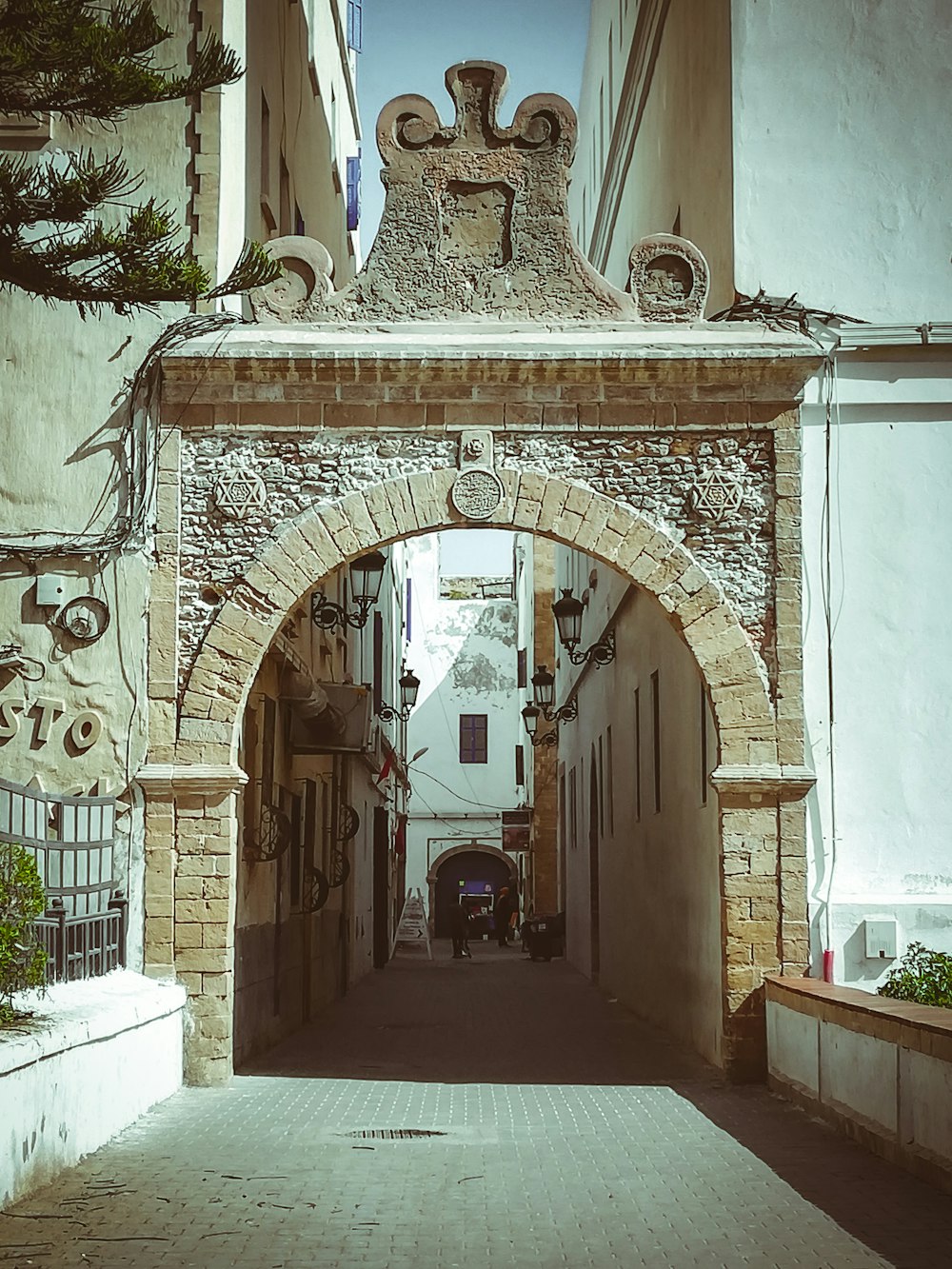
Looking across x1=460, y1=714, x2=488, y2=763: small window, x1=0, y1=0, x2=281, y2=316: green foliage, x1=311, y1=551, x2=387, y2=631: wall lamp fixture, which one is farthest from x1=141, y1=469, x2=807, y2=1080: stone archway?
x1=460, y1=714, x2=488, y2=763: small window

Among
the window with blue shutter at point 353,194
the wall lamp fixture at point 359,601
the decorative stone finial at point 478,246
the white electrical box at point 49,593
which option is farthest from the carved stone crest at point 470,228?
the window with blue shutter at point 353,194

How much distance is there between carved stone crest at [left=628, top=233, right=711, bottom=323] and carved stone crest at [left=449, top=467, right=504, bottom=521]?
1700 mm

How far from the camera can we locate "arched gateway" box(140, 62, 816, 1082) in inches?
473

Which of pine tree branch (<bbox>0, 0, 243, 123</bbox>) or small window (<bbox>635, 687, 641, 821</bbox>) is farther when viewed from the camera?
small window (<bbox>635, 687, 641, 821</bbox>)

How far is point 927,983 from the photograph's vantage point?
9711 millimetres

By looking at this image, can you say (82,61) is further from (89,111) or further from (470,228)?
(470,228)

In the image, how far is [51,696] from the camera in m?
11.9

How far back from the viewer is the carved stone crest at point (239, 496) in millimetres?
12266

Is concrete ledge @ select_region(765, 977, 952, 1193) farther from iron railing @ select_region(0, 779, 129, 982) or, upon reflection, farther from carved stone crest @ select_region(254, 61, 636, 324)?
carved stone crest @ select_region(254, 61, 636, 324)

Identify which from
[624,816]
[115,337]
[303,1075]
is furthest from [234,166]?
[624,816]

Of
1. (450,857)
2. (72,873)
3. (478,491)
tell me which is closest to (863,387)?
(478,491)

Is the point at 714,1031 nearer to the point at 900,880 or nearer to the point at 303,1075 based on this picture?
the point at 900,880

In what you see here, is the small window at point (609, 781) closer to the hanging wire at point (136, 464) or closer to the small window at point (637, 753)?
the small window at point (637, 753)

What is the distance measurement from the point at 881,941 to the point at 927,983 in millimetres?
1991
